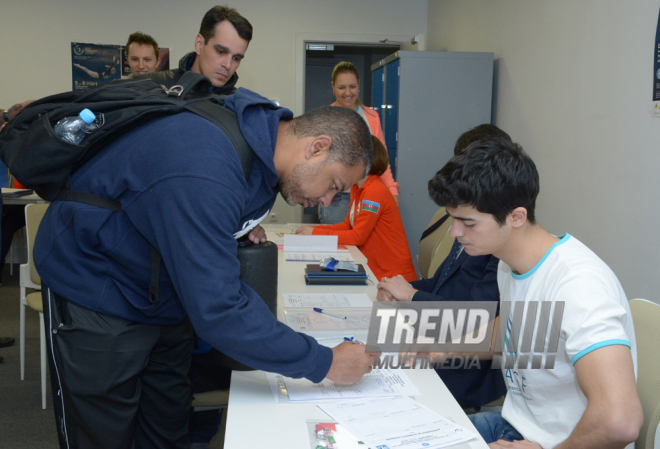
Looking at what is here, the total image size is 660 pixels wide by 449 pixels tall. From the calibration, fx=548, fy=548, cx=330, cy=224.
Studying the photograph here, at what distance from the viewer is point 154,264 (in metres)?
1.13

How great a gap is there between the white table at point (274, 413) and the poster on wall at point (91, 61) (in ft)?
17.2

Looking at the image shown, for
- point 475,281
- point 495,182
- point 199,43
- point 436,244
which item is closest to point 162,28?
point 199,43

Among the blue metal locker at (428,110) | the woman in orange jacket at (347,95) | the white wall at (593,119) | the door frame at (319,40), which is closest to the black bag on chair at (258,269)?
the white wall at (593,119)

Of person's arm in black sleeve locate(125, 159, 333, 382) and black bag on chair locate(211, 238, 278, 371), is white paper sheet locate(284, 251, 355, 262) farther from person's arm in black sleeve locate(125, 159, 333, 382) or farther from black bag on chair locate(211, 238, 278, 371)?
person's arm in black sleeve locate(125, 159, 333, 382)

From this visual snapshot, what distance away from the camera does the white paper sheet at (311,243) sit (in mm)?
2842

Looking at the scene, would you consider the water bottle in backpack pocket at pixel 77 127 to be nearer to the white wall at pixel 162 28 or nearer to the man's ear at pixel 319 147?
the man's ear at pixel 319 147

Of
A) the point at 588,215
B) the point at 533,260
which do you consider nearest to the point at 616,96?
the point at 588,215

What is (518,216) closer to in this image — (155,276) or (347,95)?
(155,276)

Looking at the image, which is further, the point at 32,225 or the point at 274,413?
the point at 32,225

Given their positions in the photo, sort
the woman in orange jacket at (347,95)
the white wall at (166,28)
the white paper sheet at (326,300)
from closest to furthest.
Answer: the white paper sheet at (326,300) → the woman in orange jacket at (347,95) → the white wall at (166,28)

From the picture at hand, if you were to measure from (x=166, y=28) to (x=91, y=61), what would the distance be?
2.83 feet

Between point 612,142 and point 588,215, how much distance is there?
16.0 inches

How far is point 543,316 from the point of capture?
3.93 feet

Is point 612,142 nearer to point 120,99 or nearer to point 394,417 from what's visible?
Answer: point 394,417
